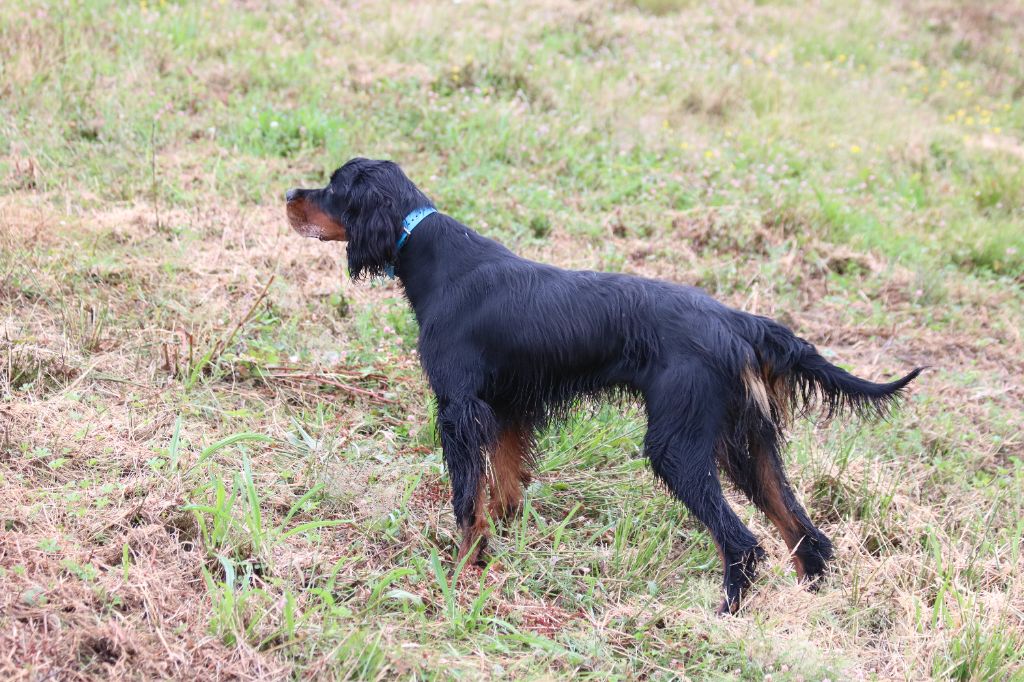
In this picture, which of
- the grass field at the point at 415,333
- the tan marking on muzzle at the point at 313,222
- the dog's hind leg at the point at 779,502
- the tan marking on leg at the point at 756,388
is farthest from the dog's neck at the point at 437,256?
the dog's hind leg at the point at 779,502

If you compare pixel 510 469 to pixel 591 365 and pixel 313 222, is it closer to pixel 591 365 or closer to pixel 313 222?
pixel 591 365

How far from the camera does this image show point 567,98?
7.30 m

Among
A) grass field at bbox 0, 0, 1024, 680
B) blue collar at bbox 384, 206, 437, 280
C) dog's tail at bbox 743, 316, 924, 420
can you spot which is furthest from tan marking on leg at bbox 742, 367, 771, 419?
blue collar at bbox 384, 206, 437, 280

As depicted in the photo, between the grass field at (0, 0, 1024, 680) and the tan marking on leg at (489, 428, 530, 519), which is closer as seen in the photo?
the grass field at (0, 0, 1024, 680)

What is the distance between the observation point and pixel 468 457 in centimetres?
329

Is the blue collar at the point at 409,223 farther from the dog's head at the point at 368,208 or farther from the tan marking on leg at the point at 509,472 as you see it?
the tan marking on leg at the point at 509,472

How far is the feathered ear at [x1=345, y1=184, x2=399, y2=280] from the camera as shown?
3449mm

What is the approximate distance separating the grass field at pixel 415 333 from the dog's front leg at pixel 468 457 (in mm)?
137

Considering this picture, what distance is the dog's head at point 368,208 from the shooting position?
3457 millimetres

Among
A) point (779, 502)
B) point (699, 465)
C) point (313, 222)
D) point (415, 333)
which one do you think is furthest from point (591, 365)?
point (415, 333)

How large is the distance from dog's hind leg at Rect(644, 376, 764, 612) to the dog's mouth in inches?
56.7

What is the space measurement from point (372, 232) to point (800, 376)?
166 cm

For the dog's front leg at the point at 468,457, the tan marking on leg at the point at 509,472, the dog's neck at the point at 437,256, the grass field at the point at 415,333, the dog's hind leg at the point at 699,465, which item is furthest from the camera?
the tan marking on leg at the point at 509,472

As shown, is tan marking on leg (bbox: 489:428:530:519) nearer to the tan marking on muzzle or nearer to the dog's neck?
the dog's neck
